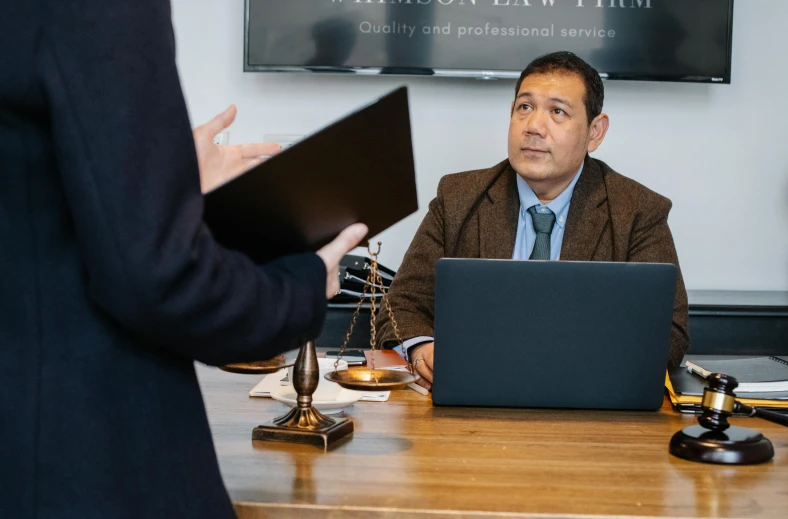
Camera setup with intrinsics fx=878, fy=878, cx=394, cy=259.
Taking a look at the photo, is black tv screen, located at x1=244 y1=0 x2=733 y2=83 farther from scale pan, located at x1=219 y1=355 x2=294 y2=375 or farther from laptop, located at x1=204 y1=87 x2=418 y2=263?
laptop, located at x1=204 y1=87 x2=418 y2=263

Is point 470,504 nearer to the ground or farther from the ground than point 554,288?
nearer to the ground

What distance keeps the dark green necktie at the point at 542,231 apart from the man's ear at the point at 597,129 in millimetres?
277

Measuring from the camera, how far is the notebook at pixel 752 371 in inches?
64.1

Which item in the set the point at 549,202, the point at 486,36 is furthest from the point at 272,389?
the point at 486,36

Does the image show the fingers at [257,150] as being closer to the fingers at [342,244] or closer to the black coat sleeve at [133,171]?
the fingers at [342,244]

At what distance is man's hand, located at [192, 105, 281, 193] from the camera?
1.01 m

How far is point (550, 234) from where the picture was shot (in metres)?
2.44

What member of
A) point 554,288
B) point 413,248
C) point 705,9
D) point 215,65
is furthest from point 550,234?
point 215,65

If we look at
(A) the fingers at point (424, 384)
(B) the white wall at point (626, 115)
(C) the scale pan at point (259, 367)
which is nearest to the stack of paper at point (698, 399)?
(A) the fingers at point (424, 384)

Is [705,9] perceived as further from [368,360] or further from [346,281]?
[368,360]

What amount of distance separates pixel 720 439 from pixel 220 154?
2.72ft

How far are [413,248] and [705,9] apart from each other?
57.9 inches

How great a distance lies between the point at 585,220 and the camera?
94.0 inches

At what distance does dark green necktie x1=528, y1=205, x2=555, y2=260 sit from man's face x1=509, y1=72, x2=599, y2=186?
10 cm
